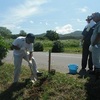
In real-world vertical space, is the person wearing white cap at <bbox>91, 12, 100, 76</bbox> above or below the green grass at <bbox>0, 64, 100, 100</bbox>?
above

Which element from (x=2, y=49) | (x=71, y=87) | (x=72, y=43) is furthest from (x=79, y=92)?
(x=72, y=43)

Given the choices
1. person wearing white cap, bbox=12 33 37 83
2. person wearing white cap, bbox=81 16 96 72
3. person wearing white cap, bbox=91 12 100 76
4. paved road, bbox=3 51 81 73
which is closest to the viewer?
person wearing white cap, bbox=91 12 100 76

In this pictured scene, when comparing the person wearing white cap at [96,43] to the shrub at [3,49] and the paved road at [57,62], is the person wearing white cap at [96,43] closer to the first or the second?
the paved road at [57,62]

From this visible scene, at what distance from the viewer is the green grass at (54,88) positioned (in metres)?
8.83

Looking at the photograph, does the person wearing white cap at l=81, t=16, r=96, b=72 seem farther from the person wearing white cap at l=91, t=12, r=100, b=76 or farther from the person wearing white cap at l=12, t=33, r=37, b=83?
the person wearing white cap at l=12, t=33, r=37, b=83

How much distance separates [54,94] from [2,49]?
5.57m

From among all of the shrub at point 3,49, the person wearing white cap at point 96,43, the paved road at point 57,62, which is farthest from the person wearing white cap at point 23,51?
the shrub at point 3,49

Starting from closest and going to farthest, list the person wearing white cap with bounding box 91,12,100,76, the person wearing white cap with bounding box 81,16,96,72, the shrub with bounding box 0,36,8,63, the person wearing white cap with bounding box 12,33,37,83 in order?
the person wearing white cap with bounding box 91,12,100,76, the person wearing white cap with bounding box 12,33,37,83, the person wearing white cap with bounding box 81,16,96,72, the shrub with bounding box 0,36,8,63

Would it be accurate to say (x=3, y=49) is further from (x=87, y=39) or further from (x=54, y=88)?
(x=54, y=88)

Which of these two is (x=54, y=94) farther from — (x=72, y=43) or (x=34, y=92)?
(x=72, y=43)

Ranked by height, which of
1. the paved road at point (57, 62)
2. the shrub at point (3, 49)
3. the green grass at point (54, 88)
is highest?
the shrub at point (3, 49)

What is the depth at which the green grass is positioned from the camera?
8.83 meters

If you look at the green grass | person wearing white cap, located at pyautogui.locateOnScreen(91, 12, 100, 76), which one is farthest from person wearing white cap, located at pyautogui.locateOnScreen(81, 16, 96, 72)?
person wearing white cap, located at pyautogui.locateOnScreen(91, 12, 100, 76)

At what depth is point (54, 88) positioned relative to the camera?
9.38m
